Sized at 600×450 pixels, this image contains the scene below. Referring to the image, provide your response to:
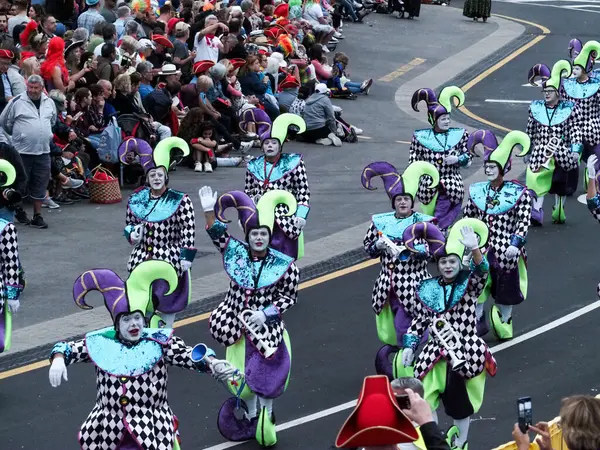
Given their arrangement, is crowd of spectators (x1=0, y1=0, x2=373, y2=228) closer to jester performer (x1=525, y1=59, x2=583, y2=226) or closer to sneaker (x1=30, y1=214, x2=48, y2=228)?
sneaker (x1=30, y1=214, x2=48, y2=228)

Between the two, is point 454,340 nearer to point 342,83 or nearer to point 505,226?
point 505,226

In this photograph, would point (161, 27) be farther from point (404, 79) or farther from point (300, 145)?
point (404, 79)

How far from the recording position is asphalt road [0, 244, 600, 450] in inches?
456

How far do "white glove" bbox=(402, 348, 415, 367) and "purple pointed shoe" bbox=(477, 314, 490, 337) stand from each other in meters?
3.22

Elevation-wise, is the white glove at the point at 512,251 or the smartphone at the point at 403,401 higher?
the smartphone at the point at 403,401

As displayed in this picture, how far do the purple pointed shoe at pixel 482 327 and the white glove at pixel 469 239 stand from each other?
3.14m

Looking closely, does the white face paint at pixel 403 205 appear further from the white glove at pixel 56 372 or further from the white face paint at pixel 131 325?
the white glove at pixel 56 372

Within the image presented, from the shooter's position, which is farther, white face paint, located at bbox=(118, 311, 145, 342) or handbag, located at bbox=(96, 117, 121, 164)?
handbag, located at bbox=(96, 117, 121, 164)

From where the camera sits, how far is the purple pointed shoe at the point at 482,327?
14055mm

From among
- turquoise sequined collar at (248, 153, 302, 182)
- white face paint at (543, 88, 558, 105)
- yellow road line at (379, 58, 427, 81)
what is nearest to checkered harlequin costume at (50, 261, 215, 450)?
turquoise sequined collar at (248, 153, 302, 182)

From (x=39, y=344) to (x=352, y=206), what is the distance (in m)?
6.94

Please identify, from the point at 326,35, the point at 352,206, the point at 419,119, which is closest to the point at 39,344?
the point at 352,206

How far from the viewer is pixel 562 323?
14641 mm

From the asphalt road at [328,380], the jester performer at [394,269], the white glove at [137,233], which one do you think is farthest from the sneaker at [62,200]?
the jester performer at [394,269]
